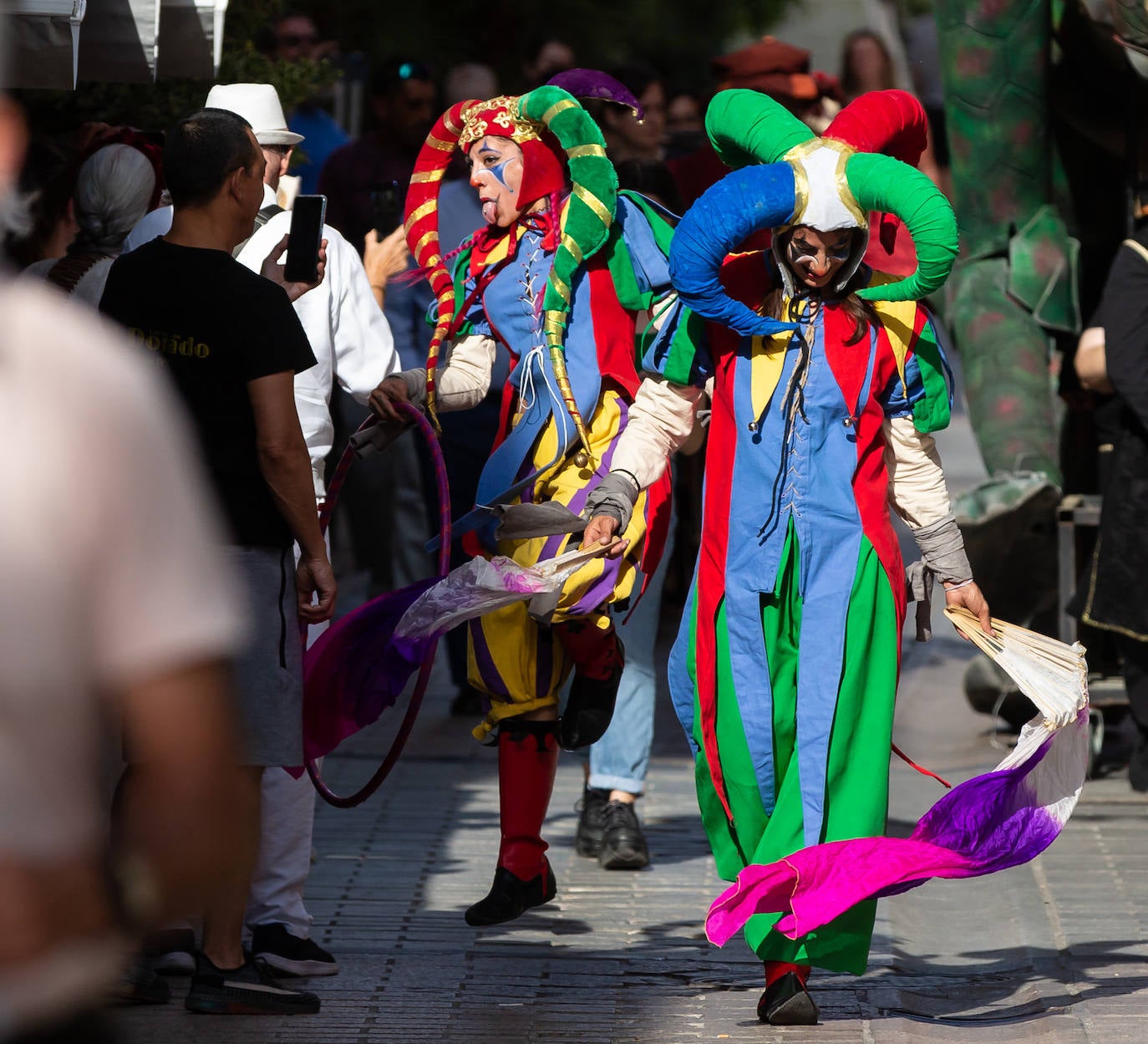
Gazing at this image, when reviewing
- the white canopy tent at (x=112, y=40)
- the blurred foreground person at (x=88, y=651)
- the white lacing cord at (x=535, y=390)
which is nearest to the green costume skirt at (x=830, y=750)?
the white lacing cord at (x=535, y=390)

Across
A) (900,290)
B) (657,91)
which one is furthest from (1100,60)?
(900,290)

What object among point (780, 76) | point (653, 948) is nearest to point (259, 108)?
point (653, 948)

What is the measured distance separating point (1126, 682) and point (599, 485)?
2.83m

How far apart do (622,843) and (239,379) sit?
229cm

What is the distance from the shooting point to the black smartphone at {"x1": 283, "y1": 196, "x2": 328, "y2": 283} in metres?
4.90

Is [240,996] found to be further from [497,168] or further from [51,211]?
[51,211]

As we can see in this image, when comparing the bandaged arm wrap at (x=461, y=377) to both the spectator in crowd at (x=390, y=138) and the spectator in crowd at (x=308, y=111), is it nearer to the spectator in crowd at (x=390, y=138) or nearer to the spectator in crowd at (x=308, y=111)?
the spectator in crowd at (x=390, y=138)

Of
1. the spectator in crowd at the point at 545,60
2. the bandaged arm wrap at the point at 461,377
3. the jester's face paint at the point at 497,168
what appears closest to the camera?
the bandaged arm wrap at the point at 461,377

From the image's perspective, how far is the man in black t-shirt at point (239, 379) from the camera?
4297 mm

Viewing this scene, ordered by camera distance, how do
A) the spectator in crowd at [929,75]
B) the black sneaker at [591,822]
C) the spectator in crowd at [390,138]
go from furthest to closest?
1. the spectator in crowd at [929,75]
2. the spectator in crowd at [390,138]
3. the black sneaker at [591,822]

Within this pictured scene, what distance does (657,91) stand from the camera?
28.8ft

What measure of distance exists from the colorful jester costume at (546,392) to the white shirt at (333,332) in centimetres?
17

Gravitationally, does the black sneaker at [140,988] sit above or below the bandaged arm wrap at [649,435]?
below

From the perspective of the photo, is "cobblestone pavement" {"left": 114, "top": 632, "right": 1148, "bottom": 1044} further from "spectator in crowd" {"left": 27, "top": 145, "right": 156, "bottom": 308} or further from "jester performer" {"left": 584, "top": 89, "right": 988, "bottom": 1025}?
"spectator in crowd" {"left": 27, "top": 145, "right": 156, "bottom": 308}
